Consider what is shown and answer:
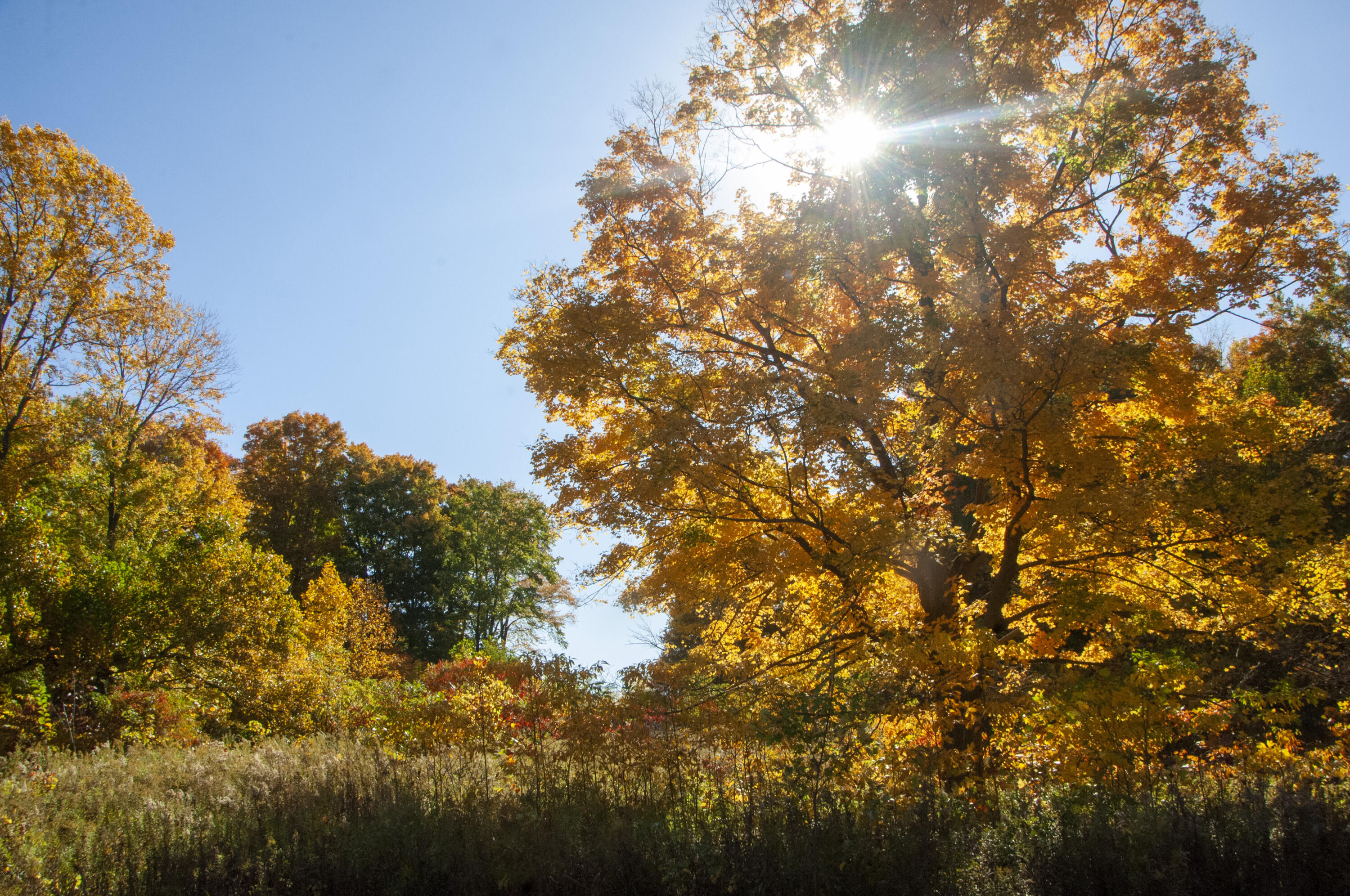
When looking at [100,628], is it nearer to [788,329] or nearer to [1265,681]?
[788,329]

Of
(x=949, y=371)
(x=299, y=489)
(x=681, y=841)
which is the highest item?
(x=299, y=489)

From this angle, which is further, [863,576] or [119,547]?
[119,547]

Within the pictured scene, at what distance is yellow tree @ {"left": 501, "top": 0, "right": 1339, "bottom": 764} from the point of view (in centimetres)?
727

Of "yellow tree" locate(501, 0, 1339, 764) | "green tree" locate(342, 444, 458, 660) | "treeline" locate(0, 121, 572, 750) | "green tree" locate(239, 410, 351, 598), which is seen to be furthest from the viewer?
"green tree" locate(342, 444, 458, 660)

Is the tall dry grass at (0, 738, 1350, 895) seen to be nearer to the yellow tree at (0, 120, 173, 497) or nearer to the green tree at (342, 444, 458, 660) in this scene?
the yellow tree at (0, 120, 173, 497)

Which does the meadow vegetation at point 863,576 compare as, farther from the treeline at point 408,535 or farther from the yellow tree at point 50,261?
the treeline at point 408,535

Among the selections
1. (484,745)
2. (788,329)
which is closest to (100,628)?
(484,745)

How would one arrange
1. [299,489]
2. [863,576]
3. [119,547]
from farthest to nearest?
[299,489] → [119,547] → [863,576]

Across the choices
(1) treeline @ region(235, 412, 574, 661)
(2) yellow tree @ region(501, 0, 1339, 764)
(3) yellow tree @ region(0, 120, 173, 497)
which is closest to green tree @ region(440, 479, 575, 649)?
(1) treeline @ region(235, 412, 574, 661)

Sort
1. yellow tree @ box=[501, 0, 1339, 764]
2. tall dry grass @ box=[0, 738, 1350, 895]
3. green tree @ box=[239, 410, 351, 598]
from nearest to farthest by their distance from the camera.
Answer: tall dry grass @ box=[0, 738, 1350, 895]
yellow tree @ box=[501, 0, 1339, 764]
green tree @ box=[239, 410, 351, 598]

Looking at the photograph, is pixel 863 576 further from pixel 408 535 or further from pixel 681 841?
pixel 408 535

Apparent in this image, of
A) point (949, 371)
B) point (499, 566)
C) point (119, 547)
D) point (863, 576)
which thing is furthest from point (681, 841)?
point (499, 566)

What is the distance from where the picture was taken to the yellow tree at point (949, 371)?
7.27 meters

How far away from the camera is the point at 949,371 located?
7.88 metres
